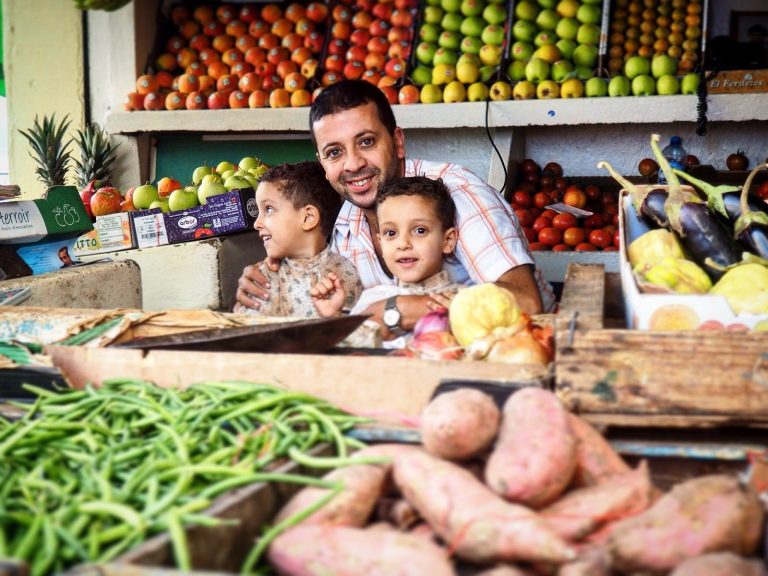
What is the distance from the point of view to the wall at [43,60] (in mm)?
7566

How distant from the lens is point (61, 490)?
4.68ft

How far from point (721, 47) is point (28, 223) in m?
4.93

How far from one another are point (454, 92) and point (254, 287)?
3.01 meters

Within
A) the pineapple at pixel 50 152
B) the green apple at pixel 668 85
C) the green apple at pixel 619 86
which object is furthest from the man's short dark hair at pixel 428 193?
the pineapple at pixel 50 152

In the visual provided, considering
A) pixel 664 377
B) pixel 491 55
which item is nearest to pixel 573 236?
pixel 491 55

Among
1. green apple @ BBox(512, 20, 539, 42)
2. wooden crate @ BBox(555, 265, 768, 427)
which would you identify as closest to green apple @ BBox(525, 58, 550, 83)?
green apple @ BBox(512, 20, 539, 42)

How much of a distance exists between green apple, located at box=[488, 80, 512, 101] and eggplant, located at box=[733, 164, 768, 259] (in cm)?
378

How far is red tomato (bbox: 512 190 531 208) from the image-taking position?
6.12m

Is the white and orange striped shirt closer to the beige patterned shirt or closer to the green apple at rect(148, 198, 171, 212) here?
the beige patterned shirt

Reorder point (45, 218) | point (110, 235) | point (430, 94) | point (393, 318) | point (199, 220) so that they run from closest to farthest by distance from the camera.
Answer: point (393, 318) < point (45, 218) < point (199, 220) < point (110, 235) < point (430, 94)

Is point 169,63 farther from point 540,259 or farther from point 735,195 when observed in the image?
point 735,195

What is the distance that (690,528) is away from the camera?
124 cm

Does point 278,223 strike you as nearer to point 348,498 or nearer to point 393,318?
point 393,318

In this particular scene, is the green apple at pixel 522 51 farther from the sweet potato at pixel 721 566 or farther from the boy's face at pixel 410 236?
the sweet potato at pixel 721 566
